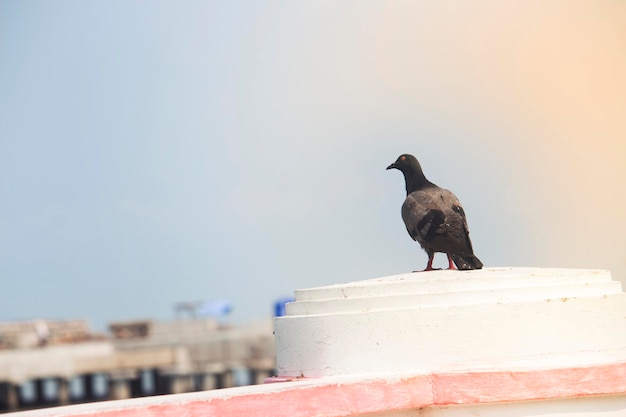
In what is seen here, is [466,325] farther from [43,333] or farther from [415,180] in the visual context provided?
[43,333]

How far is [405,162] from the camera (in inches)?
326

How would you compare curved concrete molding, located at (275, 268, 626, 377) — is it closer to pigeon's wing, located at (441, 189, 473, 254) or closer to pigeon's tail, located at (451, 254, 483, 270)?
pigeon's tail, located at (451, 254, 483, 270)

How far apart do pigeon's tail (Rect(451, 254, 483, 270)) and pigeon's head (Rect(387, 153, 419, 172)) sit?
3.49 feet

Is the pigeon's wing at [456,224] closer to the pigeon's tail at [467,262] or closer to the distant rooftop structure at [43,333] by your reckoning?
the pigeon's tail at [467,262]

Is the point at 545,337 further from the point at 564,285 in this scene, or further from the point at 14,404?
the point at 14,404

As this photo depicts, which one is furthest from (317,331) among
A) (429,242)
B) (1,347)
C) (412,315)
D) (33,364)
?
(1,347)

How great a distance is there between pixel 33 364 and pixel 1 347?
973cm

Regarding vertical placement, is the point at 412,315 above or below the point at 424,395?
above

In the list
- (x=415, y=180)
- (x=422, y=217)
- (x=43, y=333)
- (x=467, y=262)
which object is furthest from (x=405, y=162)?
(x=43, y=333)

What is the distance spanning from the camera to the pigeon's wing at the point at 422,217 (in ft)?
24.9

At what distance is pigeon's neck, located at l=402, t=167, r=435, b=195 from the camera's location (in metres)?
8.15

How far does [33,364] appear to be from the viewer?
171ft

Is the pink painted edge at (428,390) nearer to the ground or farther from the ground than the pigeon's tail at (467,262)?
nearer to the ground

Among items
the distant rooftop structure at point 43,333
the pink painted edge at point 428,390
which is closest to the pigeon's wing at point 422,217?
the pink painted edge at point 428,390
